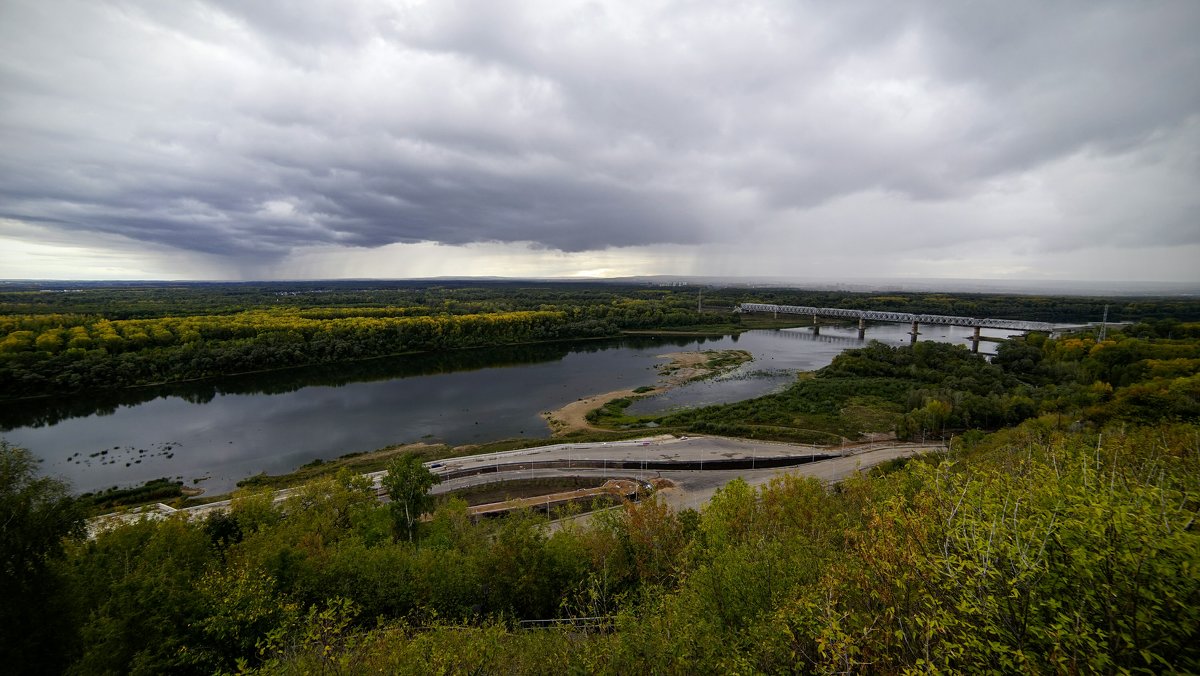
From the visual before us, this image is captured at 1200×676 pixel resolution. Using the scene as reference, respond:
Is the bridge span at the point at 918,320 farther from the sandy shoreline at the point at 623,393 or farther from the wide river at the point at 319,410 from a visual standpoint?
the sandy shoreline at the point at 623,393

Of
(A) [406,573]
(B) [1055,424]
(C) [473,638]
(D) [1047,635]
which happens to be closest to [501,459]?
(A) [406,573]

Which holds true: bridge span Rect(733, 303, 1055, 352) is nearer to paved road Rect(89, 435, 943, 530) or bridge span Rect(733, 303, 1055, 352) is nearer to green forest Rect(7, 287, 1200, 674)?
paved road Rect(89, 435, 943, 530)

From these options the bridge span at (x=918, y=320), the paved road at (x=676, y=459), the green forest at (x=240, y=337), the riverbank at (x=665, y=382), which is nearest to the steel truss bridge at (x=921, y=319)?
the bridge span at (x=918, y=320)

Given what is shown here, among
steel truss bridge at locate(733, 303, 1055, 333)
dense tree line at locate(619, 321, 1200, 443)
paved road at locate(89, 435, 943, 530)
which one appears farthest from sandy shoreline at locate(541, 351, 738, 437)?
steel truss bridge at locate(733, 303, 1055, 333)

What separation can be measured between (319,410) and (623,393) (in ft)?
84.2

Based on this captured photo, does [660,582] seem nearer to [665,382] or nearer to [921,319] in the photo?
[665,382]

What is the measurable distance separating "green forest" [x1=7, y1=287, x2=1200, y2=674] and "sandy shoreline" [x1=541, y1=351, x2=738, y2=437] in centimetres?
1528

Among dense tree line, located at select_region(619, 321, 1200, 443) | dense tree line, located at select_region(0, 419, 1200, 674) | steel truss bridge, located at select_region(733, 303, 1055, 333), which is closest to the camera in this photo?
dense tree line, located at select_region(0, 419, 1200, 674)

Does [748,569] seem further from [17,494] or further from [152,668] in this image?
[17,494]

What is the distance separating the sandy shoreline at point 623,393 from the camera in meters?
33.2

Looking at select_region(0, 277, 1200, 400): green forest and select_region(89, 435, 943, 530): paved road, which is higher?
select_region(0, 277, 1200, 400): green forest

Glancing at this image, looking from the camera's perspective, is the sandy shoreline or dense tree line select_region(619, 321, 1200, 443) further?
the sandy shoreline

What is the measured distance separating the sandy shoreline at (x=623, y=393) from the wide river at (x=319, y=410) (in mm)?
1329

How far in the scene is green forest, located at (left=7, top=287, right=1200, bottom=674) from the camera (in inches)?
179
